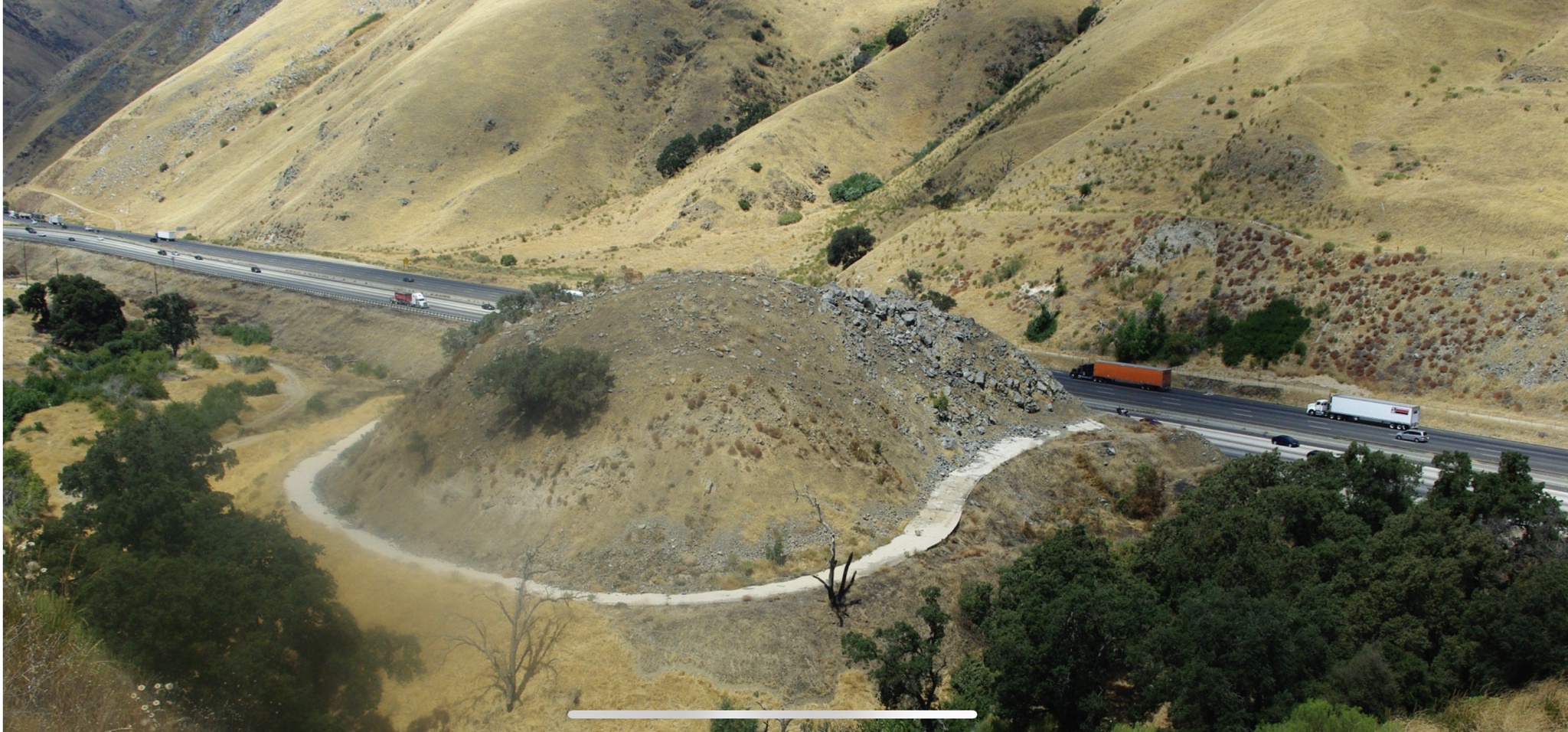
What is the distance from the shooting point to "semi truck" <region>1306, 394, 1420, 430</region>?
167 ft

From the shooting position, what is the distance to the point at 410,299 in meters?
59.4

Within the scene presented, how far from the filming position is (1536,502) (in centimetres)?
2961

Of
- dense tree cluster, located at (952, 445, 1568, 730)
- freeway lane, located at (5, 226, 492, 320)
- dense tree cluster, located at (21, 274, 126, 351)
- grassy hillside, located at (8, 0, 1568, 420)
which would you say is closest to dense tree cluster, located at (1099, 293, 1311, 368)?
grassy hillside, located at (8, 0, 1568, 420)

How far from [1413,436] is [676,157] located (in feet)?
291

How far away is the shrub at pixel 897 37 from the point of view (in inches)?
5384

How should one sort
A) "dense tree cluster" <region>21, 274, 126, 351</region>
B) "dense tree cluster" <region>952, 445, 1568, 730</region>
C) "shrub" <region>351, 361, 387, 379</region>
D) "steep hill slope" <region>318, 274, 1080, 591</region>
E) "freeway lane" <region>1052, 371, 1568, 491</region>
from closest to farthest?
"dense tree cluster" <region>952, 445, 1568, 730</region> < "steep hill slope" <region>318, 274, 1080, 591</region> < "shrub" <region>351, 361, 387, 379</region> < "freeway lane" <region>1052, 371, 1568, 491</region> < "dense tree cluster" <region>21, 274, 126, 351</region>

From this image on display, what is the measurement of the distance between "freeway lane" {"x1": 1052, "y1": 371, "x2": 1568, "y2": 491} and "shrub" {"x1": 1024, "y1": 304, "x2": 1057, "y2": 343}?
7050mm

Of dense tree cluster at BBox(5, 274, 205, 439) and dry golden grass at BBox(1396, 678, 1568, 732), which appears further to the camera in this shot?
dense tree cluster at BBox(5, 274, 205, 439)

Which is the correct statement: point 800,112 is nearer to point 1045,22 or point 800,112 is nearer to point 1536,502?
point 1045,22

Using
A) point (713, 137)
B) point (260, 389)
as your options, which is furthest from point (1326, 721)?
point (713, 137)

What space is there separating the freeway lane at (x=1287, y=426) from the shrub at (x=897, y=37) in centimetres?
8889

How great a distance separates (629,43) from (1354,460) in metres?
114

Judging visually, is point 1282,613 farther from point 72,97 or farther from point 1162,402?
point 72,97

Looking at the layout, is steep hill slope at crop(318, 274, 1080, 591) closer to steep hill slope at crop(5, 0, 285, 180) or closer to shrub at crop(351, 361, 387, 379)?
shrub at crop(351, 361, 387, 379)
